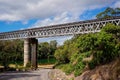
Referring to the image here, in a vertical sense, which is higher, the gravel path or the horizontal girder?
the horizontal girder

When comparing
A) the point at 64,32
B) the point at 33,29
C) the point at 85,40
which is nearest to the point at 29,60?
the point at 33,29

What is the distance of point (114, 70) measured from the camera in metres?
24.7

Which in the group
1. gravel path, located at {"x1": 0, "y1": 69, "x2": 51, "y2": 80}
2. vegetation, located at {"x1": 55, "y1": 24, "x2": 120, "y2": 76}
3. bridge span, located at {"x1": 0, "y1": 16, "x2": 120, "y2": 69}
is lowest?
gravel path, located at {"x1": 0, "y1": 69, "x2": 51, "y2": 80}

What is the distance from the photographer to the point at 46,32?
79.7 meters

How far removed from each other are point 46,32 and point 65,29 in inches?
338

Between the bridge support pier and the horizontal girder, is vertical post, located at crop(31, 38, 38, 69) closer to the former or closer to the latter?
the bridge support pier

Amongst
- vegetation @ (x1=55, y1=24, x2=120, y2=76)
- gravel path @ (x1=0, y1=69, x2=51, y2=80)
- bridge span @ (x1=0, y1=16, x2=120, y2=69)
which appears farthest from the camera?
bridge span @ (x1=0, y1=16, x2=120, y2=69)

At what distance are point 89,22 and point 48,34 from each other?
58.9ft

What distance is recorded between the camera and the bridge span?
2544 inches

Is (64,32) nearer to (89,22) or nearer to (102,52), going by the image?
(89,22)

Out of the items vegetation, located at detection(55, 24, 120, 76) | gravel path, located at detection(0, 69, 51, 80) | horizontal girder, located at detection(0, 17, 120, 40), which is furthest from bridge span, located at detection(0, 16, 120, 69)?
vegetation, located at detection(55, 24, 120, 76)

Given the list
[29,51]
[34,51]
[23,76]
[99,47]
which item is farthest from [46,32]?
[99,47]

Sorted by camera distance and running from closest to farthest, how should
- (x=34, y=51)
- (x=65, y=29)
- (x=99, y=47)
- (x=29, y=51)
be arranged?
(x=99, y=47) → (x=65, y=29) → (x=34, y=51) → (x=29, y=51)

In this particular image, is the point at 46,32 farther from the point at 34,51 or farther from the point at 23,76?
the point at 23,76
